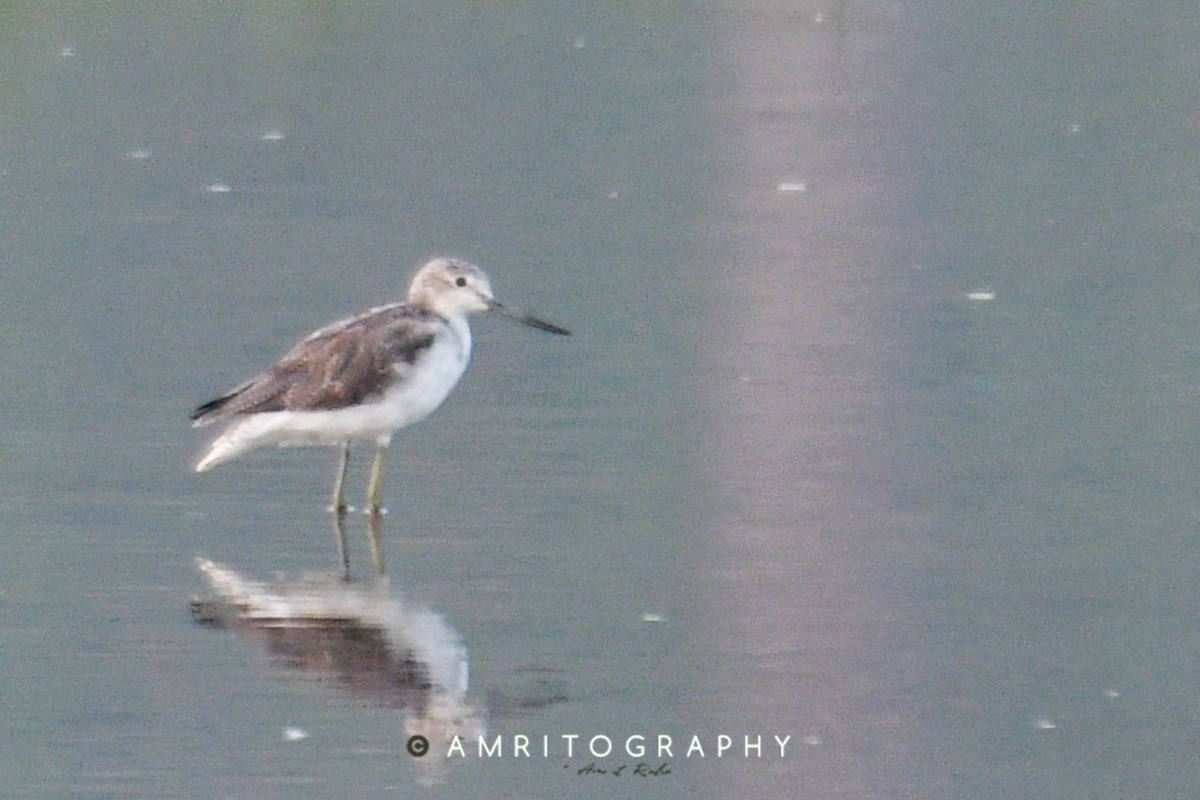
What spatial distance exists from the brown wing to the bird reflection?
0.77 metres

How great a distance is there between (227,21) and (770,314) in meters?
10.8

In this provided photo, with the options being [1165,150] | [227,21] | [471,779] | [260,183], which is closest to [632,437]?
[471,779]

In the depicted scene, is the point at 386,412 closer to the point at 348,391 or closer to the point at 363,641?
the point at 348,391

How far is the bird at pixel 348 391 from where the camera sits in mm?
8836

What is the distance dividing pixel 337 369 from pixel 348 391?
93mm

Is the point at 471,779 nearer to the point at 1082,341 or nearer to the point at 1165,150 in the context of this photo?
the point at 1082,341

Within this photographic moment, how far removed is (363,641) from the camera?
7430mm

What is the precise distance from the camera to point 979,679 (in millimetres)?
7246

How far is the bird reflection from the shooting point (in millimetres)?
6898
